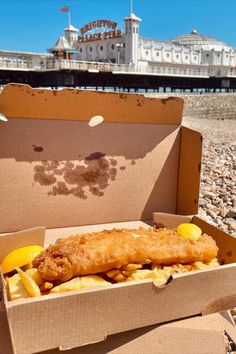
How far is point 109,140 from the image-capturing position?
2041 mm

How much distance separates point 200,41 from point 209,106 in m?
35.9

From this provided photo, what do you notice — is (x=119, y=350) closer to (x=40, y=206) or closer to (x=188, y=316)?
(x=188, y=316)

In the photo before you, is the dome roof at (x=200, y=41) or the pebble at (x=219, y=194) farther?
the dome roof at (x=200, y=41)

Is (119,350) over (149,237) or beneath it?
beneath

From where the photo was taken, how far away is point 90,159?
2012 millimetres

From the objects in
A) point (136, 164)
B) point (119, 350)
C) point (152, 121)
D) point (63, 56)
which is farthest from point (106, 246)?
point (63, 56)

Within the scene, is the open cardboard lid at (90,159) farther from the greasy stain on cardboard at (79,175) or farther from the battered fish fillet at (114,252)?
the battered fish fillet at (114,252)

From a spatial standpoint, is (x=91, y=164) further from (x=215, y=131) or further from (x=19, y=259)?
(x=215, y=131)

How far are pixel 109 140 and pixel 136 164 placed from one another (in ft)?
0.80

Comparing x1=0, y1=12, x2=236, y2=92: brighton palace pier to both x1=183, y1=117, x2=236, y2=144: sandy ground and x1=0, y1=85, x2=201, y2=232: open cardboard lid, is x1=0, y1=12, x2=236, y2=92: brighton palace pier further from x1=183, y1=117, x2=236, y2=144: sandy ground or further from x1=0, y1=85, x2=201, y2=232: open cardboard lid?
x1=0, y1=85, x2=201, y2=232: open cardboard lid

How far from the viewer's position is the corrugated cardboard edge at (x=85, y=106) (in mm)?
1751

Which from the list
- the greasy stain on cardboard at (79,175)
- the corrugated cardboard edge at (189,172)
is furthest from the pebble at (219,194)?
the greasy stain on cardboard at (79,175)

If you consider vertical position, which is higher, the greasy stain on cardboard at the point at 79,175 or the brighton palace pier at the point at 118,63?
the brighton palace pier at the point at 118,63

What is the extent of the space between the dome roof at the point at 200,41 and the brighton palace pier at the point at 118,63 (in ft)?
18.5
